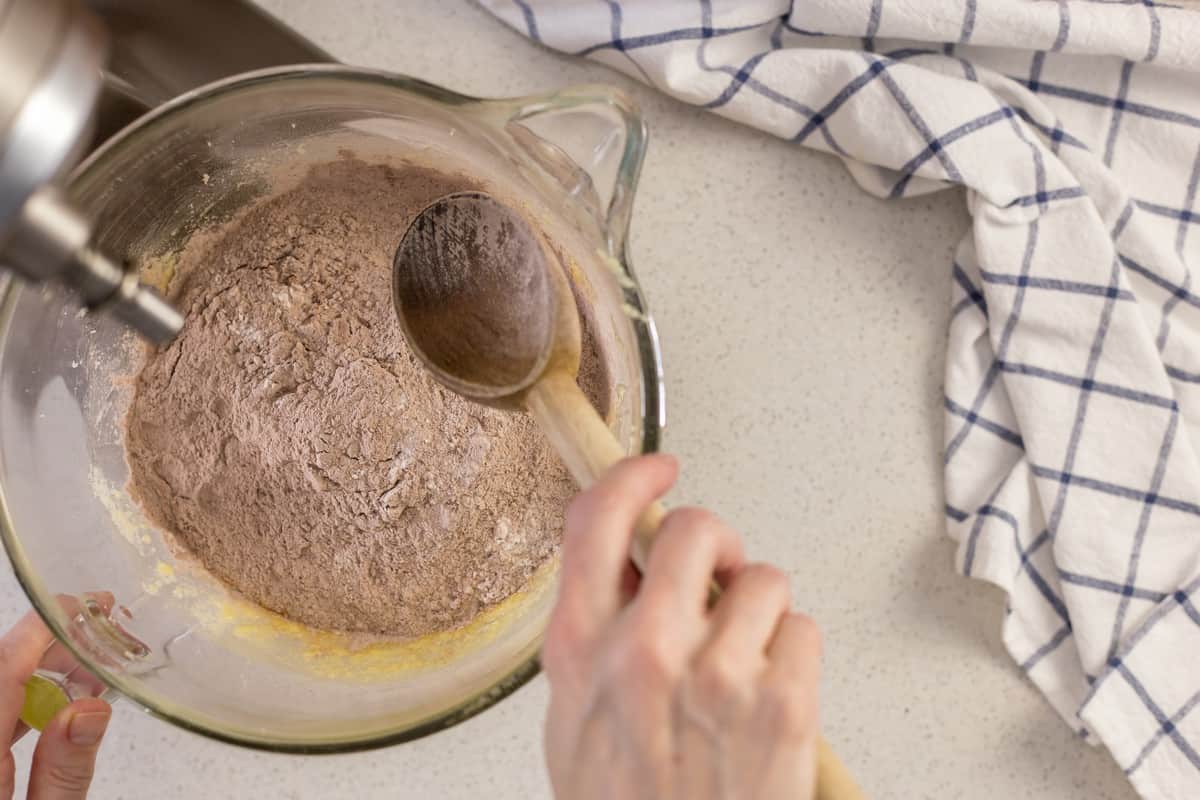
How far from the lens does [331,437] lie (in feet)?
2.25

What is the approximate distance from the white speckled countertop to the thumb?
0.34ft

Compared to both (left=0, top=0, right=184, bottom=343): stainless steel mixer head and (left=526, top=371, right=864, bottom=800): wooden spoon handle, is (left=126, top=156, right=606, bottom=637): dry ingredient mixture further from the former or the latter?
(left=0, top=0, right=184, bottom=343): stainless steel mixer head

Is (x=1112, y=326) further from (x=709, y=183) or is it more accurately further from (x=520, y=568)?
(x=520, y=568)

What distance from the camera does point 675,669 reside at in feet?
1.33

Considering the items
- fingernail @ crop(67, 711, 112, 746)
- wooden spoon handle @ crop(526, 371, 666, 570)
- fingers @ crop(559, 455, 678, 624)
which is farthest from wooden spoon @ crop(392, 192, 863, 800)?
fingernail @ crop(67, 711, 112, 746)

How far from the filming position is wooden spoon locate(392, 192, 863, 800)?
591mm

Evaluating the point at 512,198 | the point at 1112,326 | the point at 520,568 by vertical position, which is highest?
the point at 512,198

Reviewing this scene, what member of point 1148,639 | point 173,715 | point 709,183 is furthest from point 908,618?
point 173,715

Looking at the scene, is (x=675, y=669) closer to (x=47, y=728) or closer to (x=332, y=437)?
(x=332, y=437)

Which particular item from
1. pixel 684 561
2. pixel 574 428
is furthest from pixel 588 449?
pixel 684 561

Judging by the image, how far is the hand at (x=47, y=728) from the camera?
67 cm

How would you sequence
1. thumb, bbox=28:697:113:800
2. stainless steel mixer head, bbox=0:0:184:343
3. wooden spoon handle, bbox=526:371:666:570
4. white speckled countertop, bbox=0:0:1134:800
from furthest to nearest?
1. white speckled countertop, bbox=0:0:1134:800
2. thumb, bbox=28:697:113:800
3. wooden spoon handle, bbox=526:371:666:570
4. stainless steel mixer head, bbox=0:0:184:343

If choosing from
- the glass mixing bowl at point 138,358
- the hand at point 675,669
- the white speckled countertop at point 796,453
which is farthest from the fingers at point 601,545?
the white speckled countertop at point 796,453

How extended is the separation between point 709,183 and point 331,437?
1.21 ft
